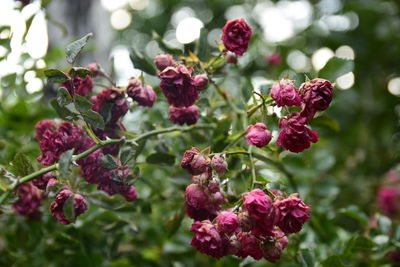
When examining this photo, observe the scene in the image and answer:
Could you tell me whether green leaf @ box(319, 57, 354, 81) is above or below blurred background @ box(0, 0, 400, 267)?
above

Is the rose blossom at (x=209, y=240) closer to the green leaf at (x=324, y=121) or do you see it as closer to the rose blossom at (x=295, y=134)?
the rose blossom at (x=295, y=134)

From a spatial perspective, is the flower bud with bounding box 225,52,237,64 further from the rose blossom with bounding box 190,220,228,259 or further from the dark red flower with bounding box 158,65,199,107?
the rose blossom with bounding box 190,220,228,259

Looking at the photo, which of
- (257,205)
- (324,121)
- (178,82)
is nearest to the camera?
(257,205)

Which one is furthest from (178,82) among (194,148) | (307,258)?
(307,258)

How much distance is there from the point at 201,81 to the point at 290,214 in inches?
12.8

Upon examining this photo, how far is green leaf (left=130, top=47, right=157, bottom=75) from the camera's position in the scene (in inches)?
40.5

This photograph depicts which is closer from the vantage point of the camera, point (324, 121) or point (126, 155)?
point (126, 155)

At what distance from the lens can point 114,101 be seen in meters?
0.94

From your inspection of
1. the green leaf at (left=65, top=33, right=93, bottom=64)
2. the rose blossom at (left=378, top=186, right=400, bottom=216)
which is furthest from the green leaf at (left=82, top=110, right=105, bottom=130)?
the rose blossom at (left=378, top=186, right=400, bottom=216)

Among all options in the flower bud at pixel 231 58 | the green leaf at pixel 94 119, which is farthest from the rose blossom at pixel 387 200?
the green leaf at pixel 94 119

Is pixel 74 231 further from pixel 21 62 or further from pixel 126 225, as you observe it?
pixel 21 62

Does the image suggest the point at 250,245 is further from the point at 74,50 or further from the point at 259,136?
the point at 74,50

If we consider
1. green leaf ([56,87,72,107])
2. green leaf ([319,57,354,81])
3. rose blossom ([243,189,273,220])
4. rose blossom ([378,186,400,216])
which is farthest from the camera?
rose blossom ([378,186,400,216])

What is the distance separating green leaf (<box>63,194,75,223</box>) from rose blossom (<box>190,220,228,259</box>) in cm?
21
